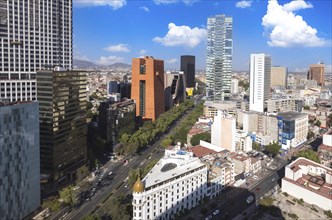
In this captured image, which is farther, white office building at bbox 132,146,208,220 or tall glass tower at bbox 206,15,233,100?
tall glass tower at bbox 206,15,233,100

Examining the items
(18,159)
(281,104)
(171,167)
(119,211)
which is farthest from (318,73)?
(18,159)

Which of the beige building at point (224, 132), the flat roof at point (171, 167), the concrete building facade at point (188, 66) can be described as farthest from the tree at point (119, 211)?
the concrete building facade at point (188, 66)

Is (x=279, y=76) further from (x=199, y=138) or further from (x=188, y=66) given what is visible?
(x=199, y=138)

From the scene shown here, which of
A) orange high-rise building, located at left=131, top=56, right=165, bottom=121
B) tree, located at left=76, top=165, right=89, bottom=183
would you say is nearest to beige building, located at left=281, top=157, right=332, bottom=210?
tree, located at left=76, top=165, right=89, bottom=183

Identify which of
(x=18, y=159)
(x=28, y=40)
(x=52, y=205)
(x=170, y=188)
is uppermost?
(x=28, y=40)

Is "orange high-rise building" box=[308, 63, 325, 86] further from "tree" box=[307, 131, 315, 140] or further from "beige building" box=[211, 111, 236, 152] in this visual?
"beige building" box=[211, 111, 236, 152]

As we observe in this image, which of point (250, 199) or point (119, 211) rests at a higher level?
point (119, 211)
